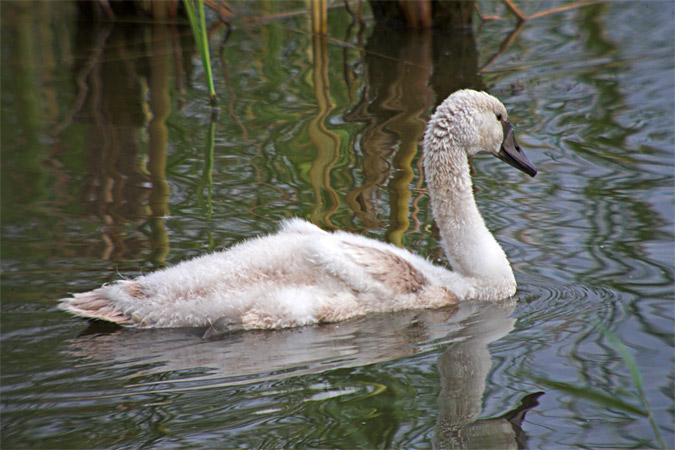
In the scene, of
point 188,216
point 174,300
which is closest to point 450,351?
Result: point 174,300

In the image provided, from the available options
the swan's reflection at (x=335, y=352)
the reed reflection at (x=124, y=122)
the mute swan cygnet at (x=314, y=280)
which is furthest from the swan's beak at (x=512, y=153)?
the reed reflection at (x=124, y=122)

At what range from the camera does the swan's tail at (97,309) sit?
459cm

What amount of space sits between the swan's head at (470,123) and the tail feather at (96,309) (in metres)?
2.07

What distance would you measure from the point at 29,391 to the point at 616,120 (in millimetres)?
5542

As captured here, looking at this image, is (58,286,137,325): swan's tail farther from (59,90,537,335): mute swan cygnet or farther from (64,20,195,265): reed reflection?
(64,20,195,265): reed reflection

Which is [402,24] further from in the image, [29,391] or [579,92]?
[29,391]

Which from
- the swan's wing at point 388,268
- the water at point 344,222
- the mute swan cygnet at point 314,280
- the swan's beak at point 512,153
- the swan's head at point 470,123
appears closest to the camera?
the water at point 344,222

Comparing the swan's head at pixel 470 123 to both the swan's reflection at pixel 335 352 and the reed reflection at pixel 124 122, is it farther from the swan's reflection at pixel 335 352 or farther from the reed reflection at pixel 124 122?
the reed reflection at pixel 124 122

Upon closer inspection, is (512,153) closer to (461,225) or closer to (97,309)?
(461,225)

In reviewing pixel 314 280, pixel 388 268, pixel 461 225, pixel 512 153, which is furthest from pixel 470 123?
pixel 314 280

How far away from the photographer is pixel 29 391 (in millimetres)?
3852

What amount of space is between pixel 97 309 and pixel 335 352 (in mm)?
1329

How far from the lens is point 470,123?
516 cm

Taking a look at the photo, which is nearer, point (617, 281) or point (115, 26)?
point (617, 281)
